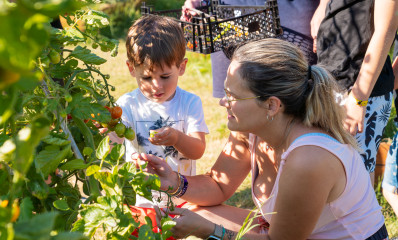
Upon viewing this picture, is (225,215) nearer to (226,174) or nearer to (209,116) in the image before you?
(226,174)

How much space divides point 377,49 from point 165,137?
946 millimetres

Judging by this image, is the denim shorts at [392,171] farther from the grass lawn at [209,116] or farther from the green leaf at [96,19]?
the green leaf at [96,19]

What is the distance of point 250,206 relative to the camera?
3.06 m

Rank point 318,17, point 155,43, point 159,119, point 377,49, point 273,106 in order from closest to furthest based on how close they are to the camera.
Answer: point 273,106, point 377,49, point 155,43, point 159,119, point 318,17

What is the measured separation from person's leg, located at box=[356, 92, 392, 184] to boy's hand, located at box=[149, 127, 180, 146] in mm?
860

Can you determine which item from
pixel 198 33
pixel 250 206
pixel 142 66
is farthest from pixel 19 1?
pixel 250 206

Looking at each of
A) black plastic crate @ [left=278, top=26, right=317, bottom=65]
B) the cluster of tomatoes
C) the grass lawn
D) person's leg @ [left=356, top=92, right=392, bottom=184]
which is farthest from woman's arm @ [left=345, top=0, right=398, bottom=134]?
the cluster of tomatoes

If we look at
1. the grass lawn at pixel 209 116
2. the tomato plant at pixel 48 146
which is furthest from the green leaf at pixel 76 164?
the grass lawn at pixel 209 116

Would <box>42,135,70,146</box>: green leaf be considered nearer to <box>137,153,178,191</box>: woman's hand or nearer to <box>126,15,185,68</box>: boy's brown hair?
<box>137,153,178,191</box>: woman's hand

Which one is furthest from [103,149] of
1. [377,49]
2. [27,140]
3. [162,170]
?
[377,49]

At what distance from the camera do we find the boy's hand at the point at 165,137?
175cm

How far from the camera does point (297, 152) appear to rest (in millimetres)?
1595

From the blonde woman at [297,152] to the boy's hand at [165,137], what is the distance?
0.32 ft

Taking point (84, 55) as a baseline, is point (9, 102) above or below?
above
